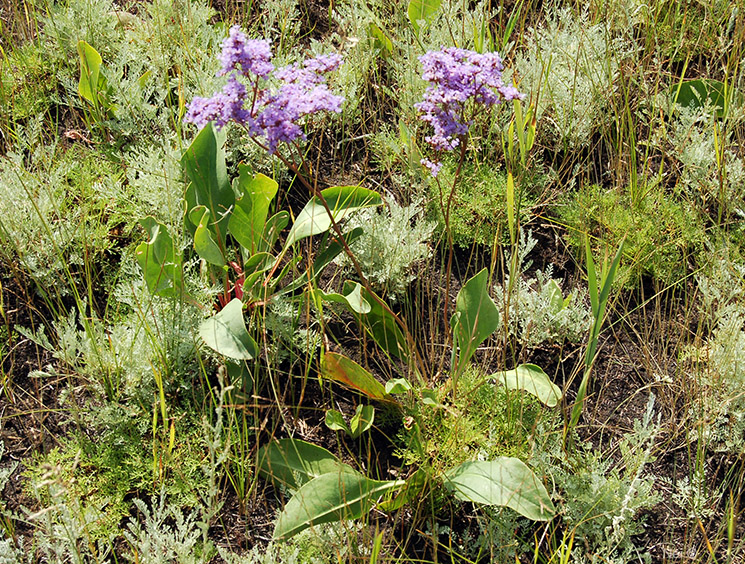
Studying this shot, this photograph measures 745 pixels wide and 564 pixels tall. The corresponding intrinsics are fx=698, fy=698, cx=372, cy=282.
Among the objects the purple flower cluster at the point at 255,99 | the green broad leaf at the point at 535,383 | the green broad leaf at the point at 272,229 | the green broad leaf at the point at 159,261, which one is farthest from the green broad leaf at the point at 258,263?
the green broad leaf at the point at 535,383

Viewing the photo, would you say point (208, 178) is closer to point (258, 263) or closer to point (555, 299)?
point (258, 263)

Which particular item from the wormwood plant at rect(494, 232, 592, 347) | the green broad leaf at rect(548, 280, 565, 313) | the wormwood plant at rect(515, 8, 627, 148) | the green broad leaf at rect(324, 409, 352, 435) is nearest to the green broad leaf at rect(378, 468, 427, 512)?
the green broad leaf at rect(324, 409, 352, 435)

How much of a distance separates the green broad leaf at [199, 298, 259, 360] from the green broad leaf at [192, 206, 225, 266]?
0.24 m

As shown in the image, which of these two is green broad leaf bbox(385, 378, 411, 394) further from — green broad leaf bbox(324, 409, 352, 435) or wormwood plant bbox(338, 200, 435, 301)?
wormwood plant bbox(338, 200, 435, 301)

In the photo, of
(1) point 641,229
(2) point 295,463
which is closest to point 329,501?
(2) point 295,463

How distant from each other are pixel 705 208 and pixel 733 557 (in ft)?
4.98

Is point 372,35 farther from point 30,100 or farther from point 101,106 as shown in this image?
point 30,100

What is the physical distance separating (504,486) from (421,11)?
7.76 feet

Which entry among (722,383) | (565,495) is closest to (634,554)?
(565,495)

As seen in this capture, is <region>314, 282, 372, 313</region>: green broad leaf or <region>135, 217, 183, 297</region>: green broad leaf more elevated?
<region>135, 217, 183, 297</region>: green broad leaf

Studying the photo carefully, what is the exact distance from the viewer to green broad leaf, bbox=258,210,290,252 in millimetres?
2572

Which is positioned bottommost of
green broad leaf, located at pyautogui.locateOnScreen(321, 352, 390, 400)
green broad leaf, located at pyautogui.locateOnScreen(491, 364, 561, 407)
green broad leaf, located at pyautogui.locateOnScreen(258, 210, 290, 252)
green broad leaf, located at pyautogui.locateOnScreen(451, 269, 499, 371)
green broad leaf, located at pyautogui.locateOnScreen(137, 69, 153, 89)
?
green broad leaf, located at pyautogui.locateOnScreen(491, 364, 561, 407)

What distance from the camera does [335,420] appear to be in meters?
2.39

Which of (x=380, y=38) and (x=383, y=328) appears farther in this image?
(x=380, y=38)
